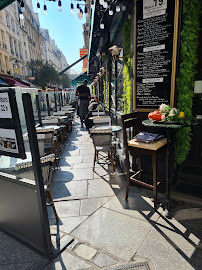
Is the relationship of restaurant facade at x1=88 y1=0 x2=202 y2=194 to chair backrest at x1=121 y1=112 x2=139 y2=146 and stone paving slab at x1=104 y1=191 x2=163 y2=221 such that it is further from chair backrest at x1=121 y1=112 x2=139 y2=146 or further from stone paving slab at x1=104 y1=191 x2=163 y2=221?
stone paving slab at x1=104 y1=191 x2=163 y2=221

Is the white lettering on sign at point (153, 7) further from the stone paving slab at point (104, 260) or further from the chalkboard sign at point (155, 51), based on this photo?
the stone paving slab at point (104, 260)

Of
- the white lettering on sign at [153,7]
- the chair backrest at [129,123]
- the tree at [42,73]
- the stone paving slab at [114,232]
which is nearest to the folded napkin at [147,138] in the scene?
the chair backrest at [129,123]

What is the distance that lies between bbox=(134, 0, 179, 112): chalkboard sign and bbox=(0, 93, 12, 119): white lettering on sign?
96.7 inches

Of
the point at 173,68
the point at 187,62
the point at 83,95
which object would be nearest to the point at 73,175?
the point at 173,68

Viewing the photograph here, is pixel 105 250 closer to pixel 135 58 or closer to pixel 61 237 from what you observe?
pixel 61 237

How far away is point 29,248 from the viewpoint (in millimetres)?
2242

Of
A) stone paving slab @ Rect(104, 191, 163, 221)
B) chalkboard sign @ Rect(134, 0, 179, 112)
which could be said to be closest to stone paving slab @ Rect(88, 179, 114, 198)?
stone paving slab @ Rect(104, 191, 163, 221)

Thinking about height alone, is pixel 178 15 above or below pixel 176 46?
above

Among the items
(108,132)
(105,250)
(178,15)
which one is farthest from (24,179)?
(178,15)

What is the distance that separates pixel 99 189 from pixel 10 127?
2.34 metres

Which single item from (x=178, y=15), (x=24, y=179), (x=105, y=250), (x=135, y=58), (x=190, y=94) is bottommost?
(x=105, y=250)

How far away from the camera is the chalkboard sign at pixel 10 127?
1.77 metres

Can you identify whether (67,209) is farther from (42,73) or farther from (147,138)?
(42,73)

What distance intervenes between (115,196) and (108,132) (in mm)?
1526
